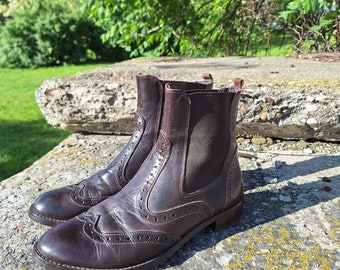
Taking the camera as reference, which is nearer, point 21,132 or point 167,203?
point 167,203

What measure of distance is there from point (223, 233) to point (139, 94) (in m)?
0.65

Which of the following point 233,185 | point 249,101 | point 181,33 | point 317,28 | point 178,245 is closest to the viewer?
point 178,245

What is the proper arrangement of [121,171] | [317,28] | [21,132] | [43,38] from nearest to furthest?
[121,171] < [317,28] < [21,132] < [43,38]

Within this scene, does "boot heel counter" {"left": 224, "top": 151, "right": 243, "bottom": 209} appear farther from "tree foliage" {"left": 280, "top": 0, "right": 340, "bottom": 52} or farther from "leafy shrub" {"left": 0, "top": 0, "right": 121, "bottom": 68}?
"leafy shrub" {"left": 0, "top": 0, "right": 121, "bottom": 68}

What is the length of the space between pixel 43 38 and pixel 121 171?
10.1 meters

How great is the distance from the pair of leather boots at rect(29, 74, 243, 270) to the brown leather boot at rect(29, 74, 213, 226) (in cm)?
1

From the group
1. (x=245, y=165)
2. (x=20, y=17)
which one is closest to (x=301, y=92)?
(x=245, y=165)

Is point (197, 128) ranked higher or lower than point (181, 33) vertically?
higher

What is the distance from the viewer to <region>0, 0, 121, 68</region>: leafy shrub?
10.5m

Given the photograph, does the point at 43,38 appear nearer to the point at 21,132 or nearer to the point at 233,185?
the point at 21,132

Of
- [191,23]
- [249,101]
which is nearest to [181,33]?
[191,23]

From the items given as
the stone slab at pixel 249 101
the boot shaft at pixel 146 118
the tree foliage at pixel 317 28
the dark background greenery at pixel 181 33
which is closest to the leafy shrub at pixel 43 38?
the dark background greenery at pixel 181 33

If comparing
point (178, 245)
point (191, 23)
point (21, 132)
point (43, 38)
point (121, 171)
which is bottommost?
point (21, 132)

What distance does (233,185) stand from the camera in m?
1.42
